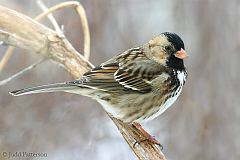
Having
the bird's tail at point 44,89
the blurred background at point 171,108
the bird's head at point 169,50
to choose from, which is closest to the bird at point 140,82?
the bird's head at point 169,50

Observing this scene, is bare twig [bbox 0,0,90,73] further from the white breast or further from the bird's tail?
the white breast

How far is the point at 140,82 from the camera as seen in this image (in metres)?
3.45

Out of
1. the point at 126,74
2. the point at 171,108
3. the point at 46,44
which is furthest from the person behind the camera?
the point at 171,108

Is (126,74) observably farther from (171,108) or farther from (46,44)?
(171,108)

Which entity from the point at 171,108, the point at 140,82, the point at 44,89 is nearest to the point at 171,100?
the point at 140,82

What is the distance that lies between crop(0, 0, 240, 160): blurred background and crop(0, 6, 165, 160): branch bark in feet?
2.85

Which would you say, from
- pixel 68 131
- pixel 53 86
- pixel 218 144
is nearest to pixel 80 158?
pixel 68 131

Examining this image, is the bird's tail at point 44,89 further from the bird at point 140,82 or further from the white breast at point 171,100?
the white breast at point 171,100

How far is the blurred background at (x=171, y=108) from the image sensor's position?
4.28m

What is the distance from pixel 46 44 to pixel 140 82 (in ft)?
1.97

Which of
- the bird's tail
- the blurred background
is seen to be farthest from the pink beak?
the blurred background

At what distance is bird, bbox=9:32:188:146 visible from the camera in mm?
3379

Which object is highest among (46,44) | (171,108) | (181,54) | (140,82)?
(46,44)

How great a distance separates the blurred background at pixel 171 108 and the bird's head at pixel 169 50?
3.29 ft
